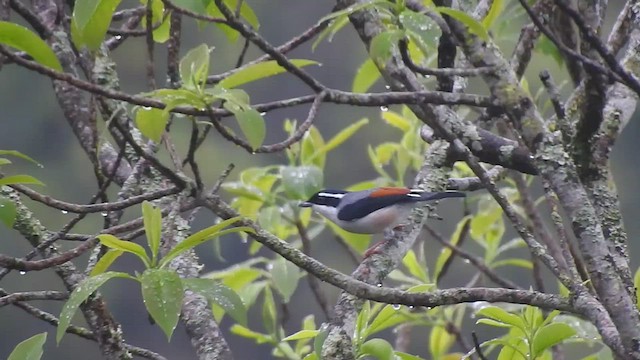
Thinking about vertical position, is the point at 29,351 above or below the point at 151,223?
below

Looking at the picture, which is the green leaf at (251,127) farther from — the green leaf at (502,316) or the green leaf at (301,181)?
the green leaf at (301,181)

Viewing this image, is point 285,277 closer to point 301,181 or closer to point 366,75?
point 301,181

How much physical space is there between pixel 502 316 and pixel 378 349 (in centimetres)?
18

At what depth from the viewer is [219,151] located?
7.54 metres

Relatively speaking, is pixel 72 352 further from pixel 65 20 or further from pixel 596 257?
pixel 596 257

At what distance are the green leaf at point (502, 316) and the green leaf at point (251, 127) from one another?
425 millimetres

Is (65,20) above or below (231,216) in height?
above

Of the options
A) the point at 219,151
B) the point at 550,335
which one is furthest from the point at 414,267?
the point at 219,151

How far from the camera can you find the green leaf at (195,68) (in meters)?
1.12

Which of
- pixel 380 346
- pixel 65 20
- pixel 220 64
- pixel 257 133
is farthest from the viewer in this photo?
pixel 220 64

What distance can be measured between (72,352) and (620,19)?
8.93 m

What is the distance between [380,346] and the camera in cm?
133

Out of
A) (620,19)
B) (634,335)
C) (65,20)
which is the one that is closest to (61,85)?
(65,20)

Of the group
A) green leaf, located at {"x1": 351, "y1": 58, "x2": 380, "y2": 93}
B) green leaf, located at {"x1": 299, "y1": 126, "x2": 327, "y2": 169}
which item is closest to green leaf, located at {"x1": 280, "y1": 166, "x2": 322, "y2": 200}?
Result: green leaf, located at {"x1": 299, "y1": 126, "x2": 327, "y2": 169}
